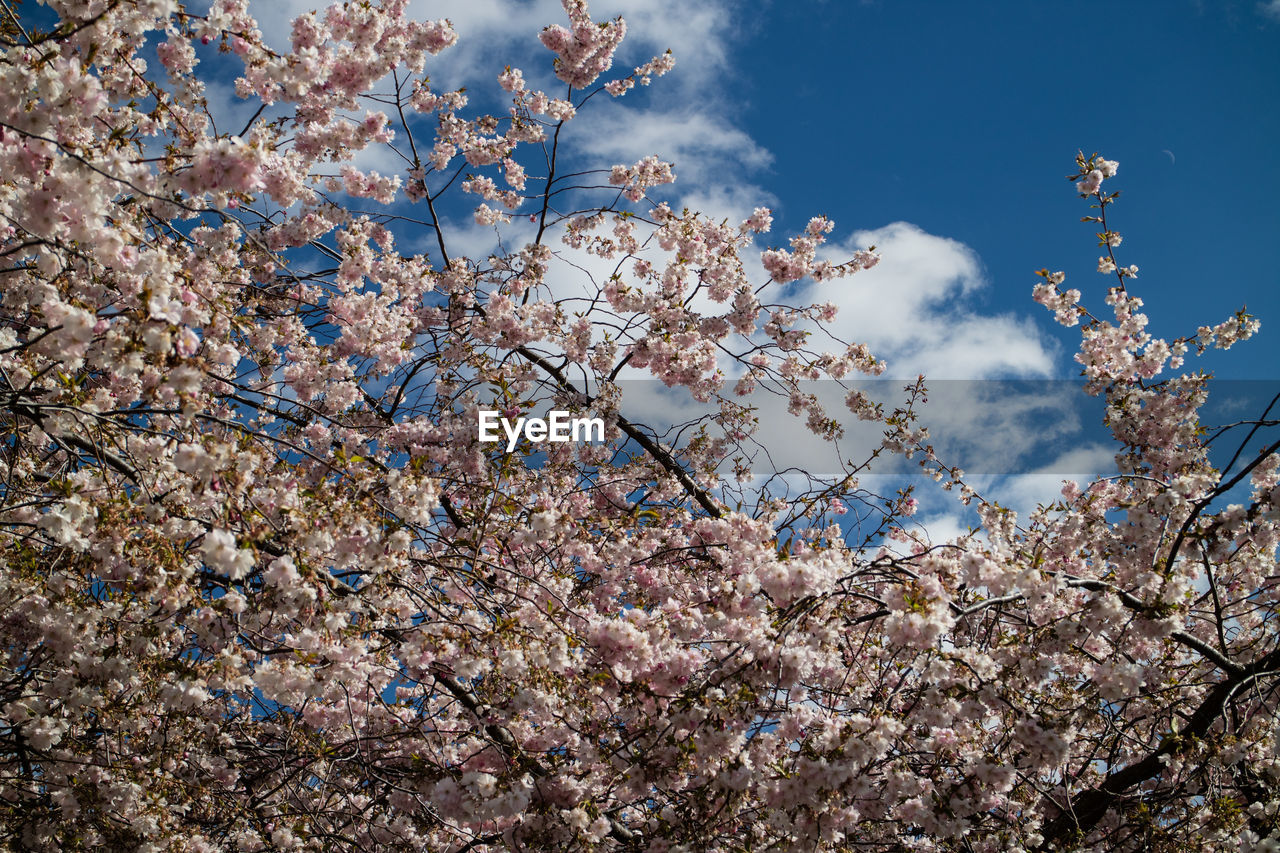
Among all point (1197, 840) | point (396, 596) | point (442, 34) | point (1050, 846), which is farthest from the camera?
point (442, 34)

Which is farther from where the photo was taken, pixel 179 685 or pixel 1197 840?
pixel 1197 840

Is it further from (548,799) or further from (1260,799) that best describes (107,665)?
(1260,799)

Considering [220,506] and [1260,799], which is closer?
[220,506]

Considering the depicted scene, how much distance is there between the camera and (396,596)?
462 cm

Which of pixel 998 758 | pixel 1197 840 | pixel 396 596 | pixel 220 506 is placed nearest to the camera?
pixel 220 506

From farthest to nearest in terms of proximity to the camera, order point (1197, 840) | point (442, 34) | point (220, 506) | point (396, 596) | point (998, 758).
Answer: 1. point (442, 34)
2. point (1197, 840)
3. point (396, 596)
4. point (998, 758)
5. point (220, 506)

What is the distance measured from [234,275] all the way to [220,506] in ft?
6.86

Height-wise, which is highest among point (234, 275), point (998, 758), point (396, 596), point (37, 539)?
point (234, 275)

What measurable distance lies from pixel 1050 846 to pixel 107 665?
19.2 ft

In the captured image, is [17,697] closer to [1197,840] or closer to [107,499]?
[107,499]

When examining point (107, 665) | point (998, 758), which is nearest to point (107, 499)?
point (107, 665)

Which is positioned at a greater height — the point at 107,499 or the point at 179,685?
the point at 107,499

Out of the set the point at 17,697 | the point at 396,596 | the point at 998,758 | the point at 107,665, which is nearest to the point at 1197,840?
the point at 998,758

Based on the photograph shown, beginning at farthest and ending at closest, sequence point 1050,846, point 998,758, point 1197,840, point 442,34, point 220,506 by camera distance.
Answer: point 442,34 → point 1050,846 → point 1197,840 → point 998,758 → point 220,506
